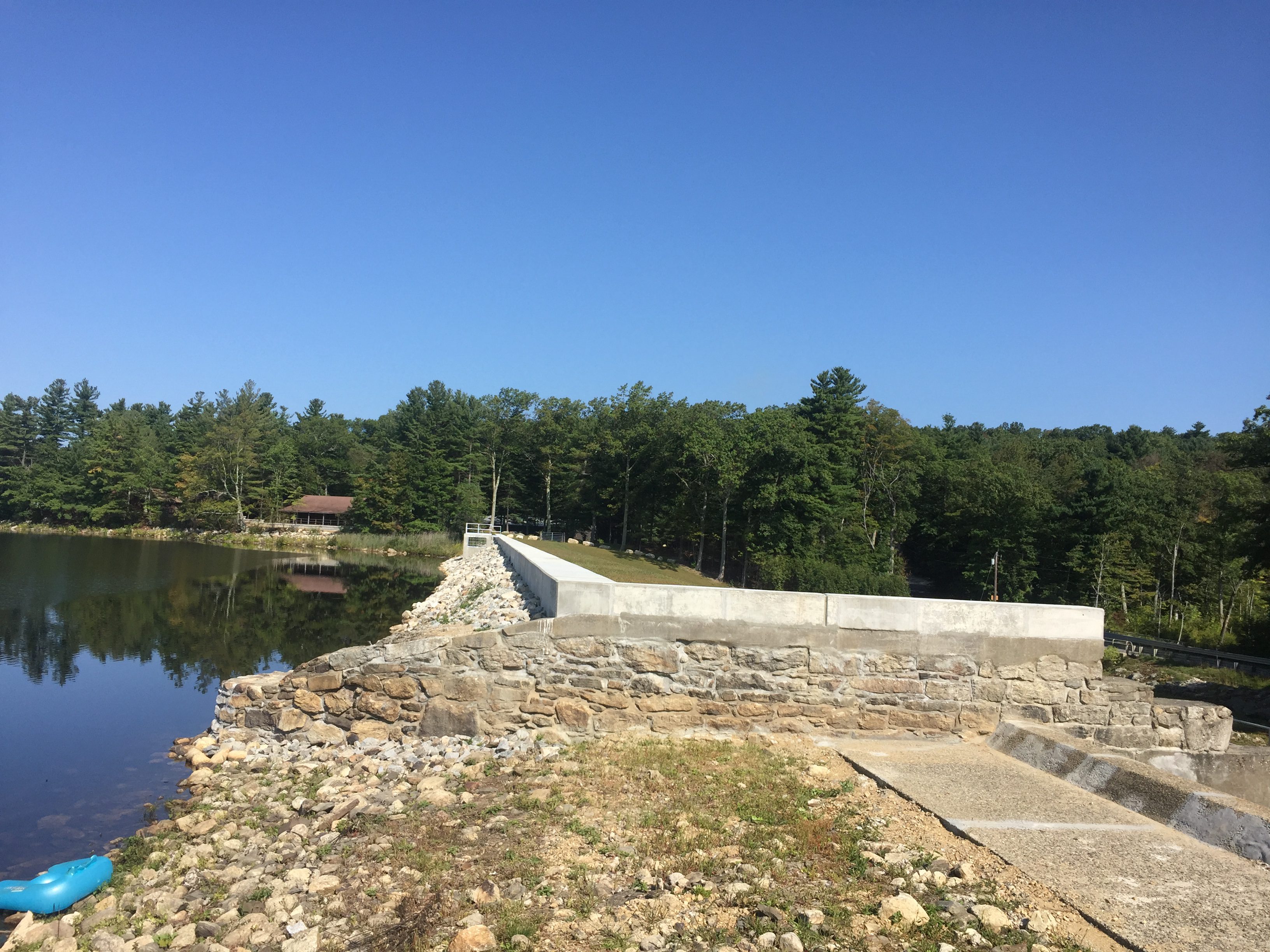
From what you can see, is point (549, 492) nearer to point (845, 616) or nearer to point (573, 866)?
point (845, 616)

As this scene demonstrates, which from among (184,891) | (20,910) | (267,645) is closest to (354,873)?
(184,891)

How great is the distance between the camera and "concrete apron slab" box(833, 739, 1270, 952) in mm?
3779

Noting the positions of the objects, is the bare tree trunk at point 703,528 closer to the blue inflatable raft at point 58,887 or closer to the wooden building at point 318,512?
the wooden building at point 318,512

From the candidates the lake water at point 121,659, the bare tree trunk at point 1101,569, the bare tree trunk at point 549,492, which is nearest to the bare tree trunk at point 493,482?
the bare tree trunk at point 549,492

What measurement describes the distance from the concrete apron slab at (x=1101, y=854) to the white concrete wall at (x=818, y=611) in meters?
1.34

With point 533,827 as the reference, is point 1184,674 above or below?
below

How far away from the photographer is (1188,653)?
1171 inches

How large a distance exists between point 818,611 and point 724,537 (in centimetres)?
4058

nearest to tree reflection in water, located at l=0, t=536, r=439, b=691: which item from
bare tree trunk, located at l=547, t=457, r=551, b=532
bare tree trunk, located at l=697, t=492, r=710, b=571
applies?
bare tree trunk, located at l=697, t=492, r=710, b=571

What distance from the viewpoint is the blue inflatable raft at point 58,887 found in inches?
206

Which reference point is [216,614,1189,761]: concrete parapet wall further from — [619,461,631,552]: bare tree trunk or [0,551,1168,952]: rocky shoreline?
[619,461,631,552]: bare tree trunk

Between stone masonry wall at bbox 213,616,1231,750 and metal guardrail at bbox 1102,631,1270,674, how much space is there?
798 inches

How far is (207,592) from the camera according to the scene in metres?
27.5

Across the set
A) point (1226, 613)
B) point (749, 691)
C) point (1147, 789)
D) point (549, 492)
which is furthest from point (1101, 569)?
point (1147, 789)
